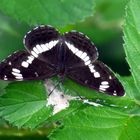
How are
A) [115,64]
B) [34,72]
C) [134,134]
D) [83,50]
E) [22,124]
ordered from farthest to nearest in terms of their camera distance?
[115,64]
[83,50]
[34,72]
[22,124]
[134,134]

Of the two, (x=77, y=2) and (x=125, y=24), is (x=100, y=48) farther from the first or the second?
(x=125, y=24)

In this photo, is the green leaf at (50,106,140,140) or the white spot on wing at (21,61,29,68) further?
the white spot on wing at (21,61,29,68)

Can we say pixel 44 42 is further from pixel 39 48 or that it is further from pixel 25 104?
pixel 25 104

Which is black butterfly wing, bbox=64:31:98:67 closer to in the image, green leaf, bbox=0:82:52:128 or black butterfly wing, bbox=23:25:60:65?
black butterfly wing, bbox=23:25:60:65

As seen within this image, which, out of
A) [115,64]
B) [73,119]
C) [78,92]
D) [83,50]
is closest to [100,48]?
[115,64]

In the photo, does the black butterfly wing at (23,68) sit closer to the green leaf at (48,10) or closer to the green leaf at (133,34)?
the green leaf at (48,10)

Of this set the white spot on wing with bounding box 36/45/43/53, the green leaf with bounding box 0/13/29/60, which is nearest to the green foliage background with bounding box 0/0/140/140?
the white spot on wing with bounding box 36/45/43/53
